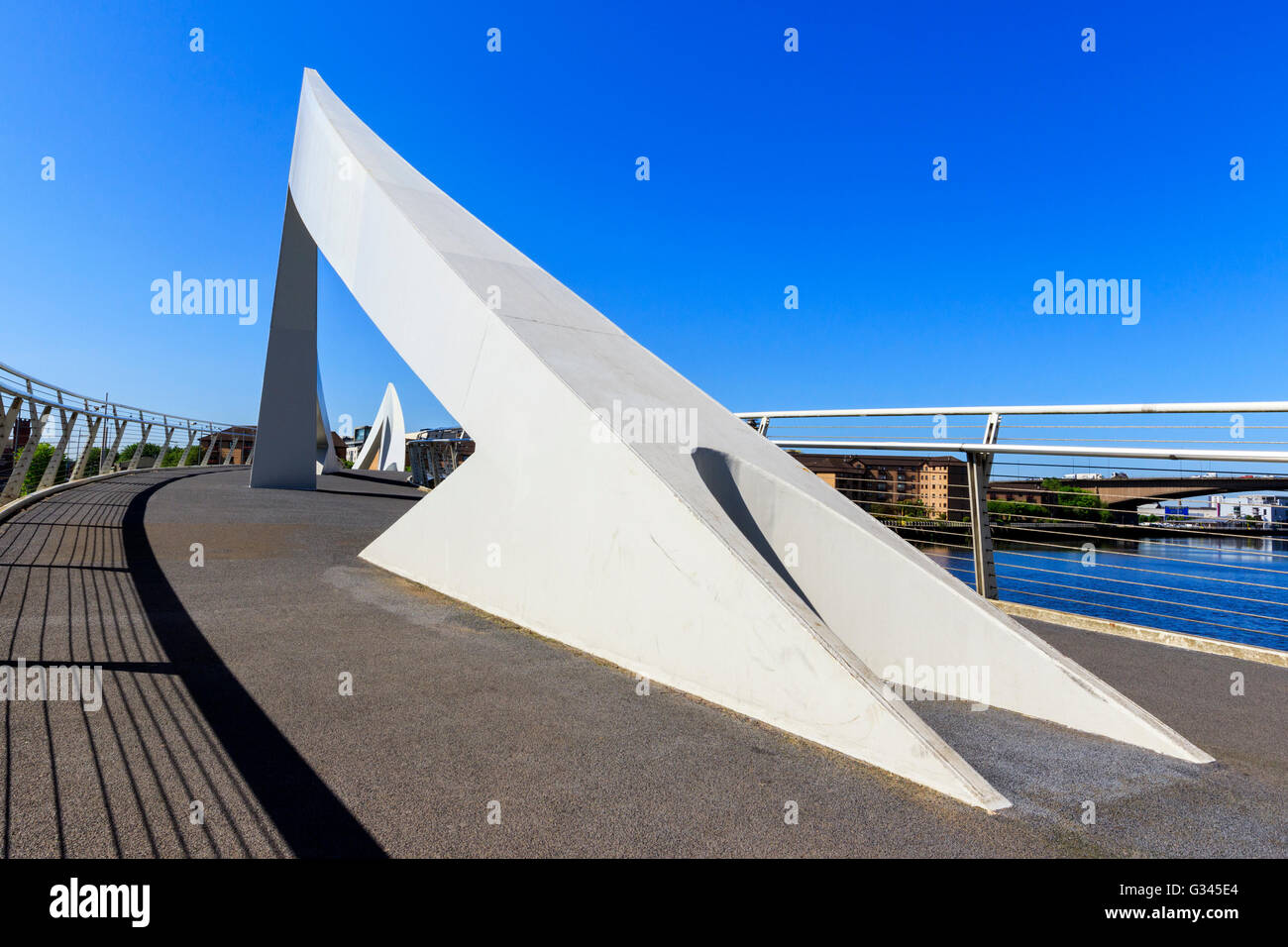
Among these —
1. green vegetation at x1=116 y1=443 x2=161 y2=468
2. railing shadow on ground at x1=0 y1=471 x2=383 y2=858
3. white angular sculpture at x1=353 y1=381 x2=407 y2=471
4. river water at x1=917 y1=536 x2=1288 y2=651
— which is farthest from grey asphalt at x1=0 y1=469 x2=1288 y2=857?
white angular sculpture at x1=353 y1=381 x2=407 y2=471

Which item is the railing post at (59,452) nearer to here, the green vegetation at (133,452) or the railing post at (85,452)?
the railing post at (85,452)

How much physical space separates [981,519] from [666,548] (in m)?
3.54

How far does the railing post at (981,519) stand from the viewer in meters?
6.19

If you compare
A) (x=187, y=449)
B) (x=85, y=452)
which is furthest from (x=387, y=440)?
(x=85, y=452)

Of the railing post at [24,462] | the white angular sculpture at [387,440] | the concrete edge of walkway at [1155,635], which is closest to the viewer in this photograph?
the concrete edge of walkway at [1155,635]

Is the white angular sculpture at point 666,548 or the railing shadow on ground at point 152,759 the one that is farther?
the white angular sculpture at point 666,548

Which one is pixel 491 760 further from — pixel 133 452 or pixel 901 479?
pixel 133 452

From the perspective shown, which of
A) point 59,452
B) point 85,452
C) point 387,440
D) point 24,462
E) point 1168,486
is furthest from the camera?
point 387,440

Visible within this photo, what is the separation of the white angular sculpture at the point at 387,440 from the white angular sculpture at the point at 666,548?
135 ft

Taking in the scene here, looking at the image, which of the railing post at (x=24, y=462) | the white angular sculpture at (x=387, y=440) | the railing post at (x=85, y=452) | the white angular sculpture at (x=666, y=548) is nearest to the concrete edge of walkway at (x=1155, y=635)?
the white angular sculpture at (x=666, y=548)

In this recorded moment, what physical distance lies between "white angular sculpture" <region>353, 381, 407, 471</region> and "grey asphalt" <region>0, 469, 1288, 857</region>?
4346cm

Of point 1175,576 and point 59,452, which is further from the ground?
point 59,452

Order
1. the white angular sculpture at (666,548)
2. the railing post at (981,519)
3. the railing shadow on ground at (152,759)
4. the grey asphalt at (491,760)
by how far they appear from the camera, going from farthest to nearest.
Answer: the railing post at (981,519), the white angular sculpture at (666,548), the grey asphalt at (491,760), the railing shadow on ground at (152,759)

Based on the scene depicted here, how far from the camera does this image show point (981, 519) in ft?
20.3
